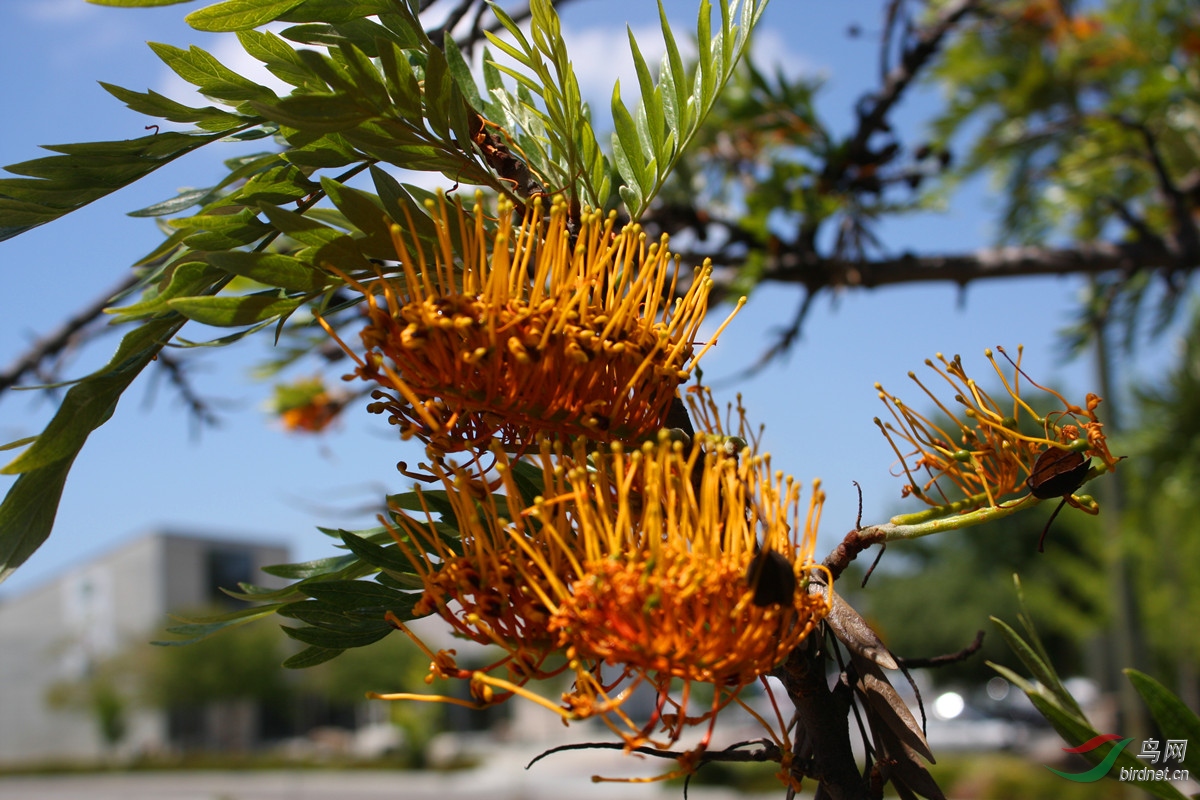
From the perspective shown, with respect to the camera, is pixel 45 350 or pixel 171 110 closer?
pixel 171 110

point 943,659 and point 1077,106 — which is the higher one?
point 1077,106

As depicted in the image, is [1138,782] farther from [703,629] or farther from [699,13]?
[699,13]

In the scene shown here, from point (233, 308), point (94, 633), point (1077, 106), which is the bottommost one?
point (94, 633)

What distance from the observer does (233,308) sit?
0.68m

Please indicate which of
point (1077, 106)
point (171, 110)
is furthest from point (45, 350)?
point (1077, 106)

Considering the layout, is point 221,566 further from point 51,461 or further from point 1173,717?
point 1173,717

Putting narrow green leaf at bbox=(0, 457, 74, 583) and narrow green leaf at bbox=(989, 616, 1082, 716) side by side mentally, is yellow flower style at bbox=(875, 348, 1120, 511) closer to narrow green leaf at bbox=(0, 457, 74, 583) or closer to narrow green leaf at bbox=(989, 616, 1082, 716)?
narrow green leaf at bbox=(989, 616, 1082, 716)

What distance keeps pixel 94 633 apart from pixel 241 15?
39496mm

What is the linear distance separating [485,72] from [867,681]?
2.16ft

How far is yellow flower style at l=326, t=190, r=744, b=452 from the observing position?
2.04ft

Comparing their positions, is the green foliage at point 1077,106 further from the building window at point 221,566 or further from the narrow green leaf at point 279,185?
the building window at point 221,566

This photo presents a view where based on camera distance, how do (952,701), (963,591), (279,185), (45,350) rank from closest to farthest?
(279,185) < (45,350) < (952,701) < (963,591)

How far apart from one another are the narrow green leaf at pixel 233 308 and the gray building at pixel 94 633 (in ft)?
114

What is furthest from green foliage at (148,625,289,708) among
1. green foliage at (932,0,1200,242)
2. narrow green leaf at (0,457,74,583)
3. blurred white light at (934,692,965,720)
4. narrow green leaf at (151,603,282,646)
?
narrow green leaf at (0,457,74,583)
